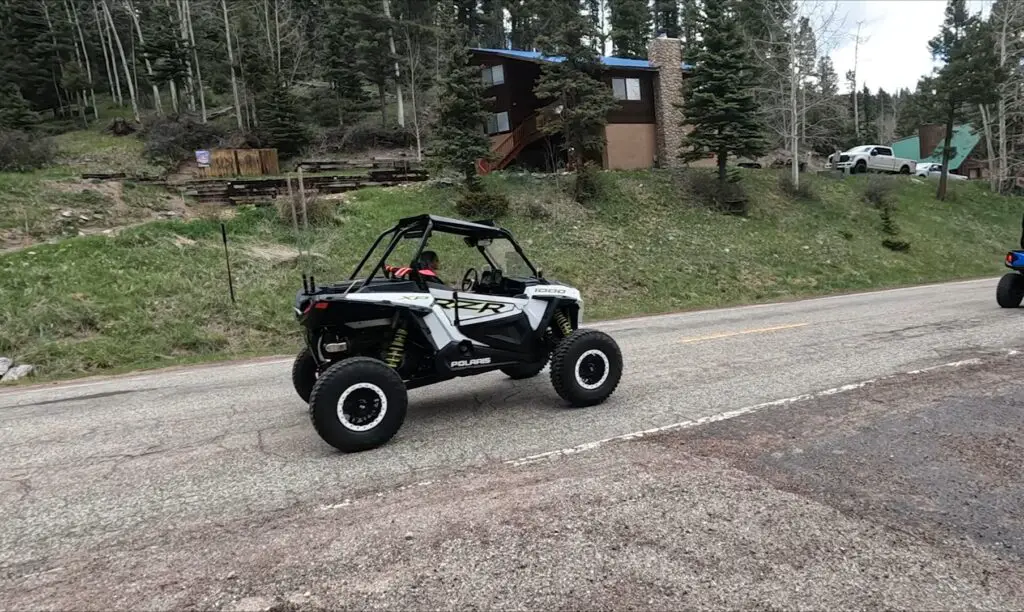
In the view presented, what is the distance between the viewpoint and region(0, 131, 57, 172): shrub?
83.3 ft

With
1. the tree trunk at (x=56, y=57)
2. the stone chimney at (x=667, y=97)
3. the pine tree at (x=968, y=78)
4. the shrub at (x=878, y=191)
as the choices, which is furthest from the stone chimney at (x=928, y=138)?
the tree trunk at (x=56, y=57)

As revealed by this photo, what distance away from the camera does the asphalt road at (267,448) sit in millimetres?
3289

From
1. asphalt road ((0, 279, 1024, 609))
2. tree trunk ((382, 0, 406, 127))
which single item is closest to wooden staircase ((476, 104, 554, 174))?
tree trunk ((382, 0, 406, 127))

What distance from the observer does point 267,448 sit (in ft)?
16.7

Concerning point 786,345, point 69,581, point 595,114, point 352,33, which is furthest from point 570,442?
point 352,33

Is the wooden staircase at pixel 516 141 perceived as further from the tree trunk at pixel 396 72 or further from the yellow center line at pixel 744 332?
the yellow center line at pixel 744 332

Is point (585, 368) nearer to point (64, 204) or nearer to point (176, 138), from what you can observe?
point (64, 204)

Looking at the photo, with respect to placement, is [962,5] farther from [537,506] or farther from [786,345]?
[537,506]

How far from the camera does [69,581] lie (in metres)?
3.09

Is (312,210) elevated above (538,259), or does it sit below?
above


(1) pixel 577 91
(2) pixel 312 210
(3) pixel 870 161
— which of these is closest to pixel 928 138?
(3) pixel 870 161

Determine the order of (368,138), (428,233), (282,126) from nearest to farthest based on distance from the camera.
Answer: (428,233) < (282,126) < (368,138)

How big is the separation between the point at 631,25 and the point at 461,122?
41.4 m

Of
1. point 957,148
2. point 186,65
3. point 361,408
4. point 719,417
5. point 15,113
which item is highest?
point 186,65
